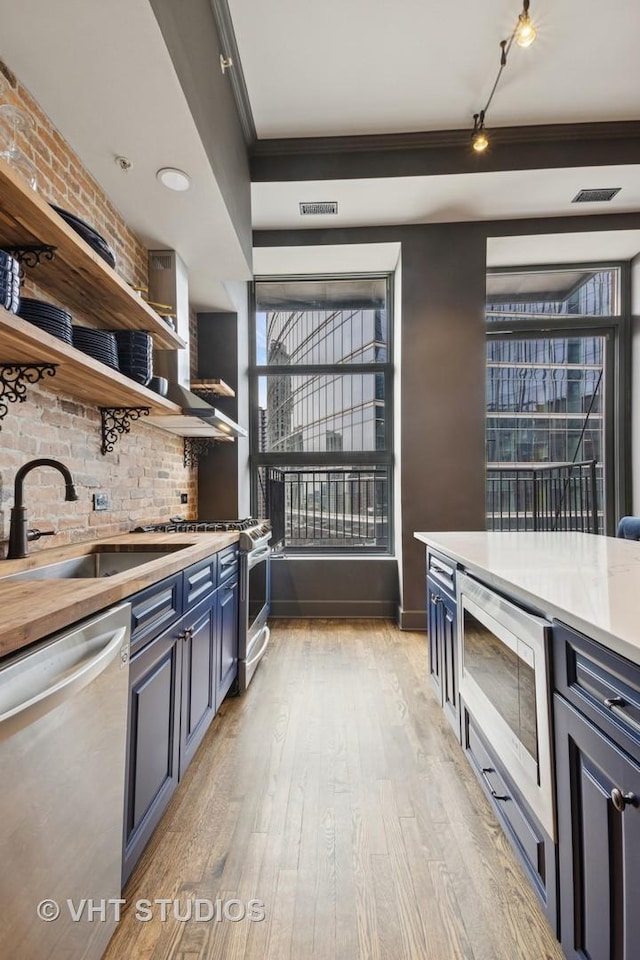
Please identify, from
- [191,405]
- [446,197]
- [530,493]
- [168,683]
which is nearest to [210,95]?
[191,405]

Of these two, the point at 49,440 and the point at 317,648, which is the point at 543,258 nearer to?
the point at 317,648

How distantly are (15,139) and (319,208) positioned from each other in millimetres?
2333

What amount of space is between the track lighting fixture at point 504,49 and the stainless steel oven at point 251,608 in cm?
297

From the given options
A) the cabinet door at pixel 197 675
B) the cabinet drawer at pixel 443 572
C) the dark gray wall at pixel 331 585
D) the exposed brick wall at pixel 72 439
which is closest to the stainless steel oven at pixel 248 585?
the exposed brick wall at pixel 72 439

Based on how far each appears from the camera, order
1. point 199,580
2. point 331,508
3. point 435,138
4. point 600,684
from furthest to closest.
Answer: point 331,508 < point 435,138 < point 199,580 < point 600,684

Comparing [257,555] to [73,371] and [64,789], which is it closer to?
[73,371]

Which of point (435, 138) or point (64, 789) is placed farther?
point (435, 138)

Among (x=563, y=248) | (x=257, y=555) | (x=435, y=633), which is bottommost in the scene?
(x=435, y=633)

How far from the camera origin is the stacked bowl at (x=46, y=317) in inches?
56.1

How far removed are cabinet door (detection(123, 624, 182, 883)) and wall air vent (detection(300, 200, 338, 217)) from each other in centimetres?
→ 332

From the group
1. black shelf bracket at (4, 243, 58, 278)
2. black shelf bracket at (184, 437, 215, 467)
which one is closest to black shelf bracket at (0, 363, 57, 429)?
black shelf bracket at (4, 243, 58, 278)

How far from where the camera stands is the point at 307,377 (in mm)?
4395

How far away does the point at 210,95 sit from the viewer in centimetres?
221

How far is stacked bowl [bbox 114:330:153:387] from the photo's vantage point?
6.83 feet
